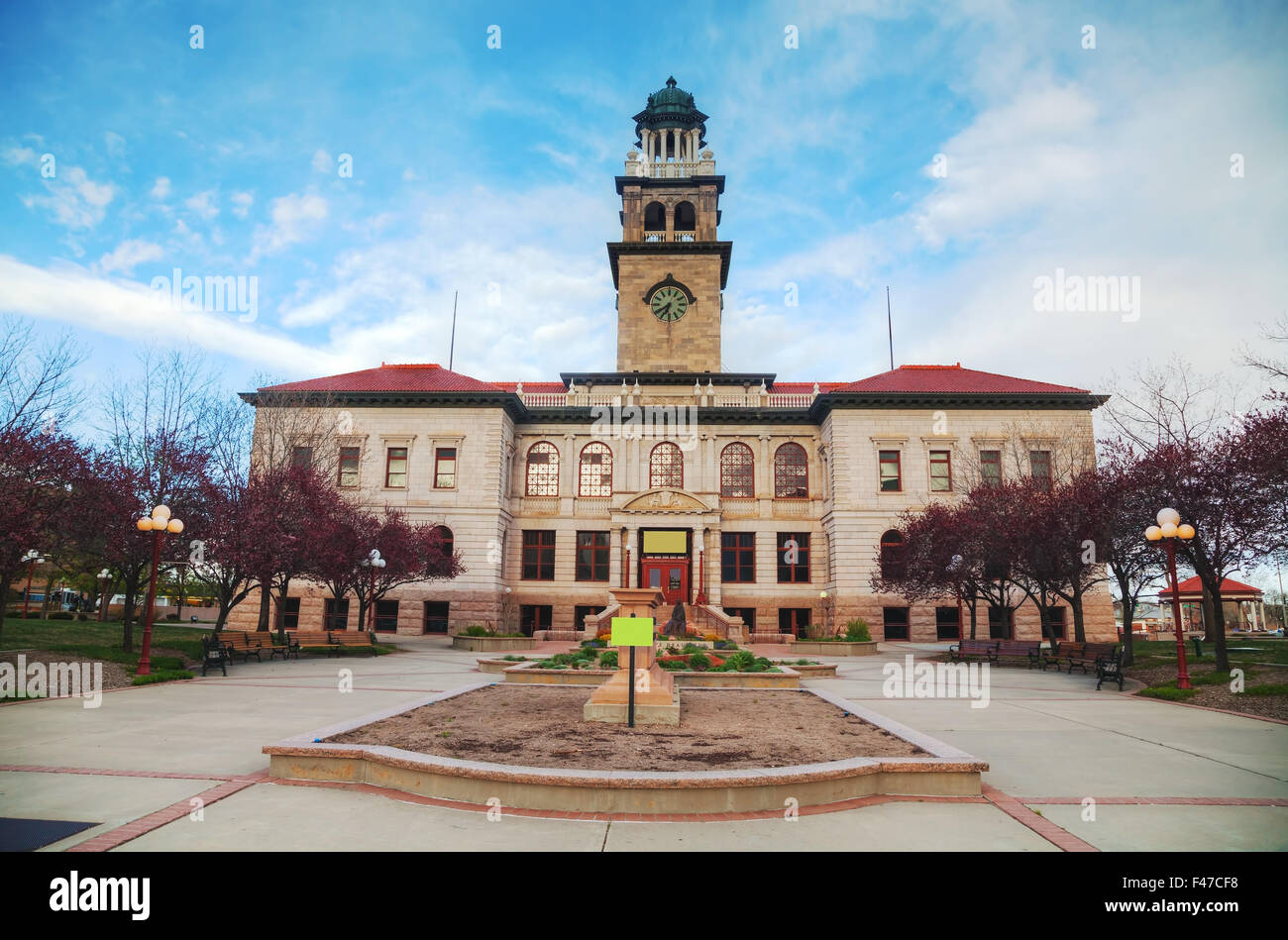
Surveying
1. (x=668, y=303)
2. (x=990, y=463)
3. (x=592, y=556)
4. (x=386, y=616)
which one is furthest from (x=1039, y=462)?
(x=386, y=616)

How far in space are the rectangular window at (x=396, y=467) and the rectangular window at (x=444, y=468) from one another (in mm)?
1690

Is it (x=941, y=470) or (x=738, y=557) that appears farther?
(x=738, y=557)

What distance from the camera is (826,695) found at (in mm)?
13453

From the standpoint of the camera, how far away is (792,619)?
3819 cm

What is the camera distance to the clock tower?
43.3m

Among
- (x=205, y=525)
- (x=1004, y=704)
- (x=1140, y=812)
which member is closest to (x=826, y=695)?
(x=1004, y=704)

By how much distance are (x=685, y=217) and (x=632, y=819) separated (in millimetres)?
43534

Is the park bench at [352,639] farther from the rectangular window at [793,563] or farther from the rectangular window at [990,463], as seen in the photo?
the rectangular window at [990,463]

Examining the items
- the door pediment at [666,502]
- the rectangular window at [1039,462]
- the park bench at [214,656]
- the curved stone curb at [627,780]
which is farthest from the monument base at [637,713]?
the rectangular window at [1039,462]

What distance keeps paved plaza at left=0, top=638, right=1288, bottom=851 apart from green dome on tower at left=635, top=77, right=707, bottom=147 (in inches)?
1662

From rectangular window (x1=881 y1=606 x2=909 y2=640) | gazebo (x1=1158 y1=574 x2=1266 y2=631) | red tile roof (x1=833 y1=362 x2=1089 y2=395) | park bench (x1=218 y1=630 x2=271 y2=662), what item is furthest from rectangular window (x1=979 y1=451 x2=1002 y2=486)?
park bench (x1=218 y1=630 x2=271 y2=662)

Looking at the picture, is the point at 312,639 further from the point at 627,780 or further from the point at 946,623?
the point at 946,623

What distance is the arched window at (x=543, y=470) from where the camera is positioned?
4025 centimetres
